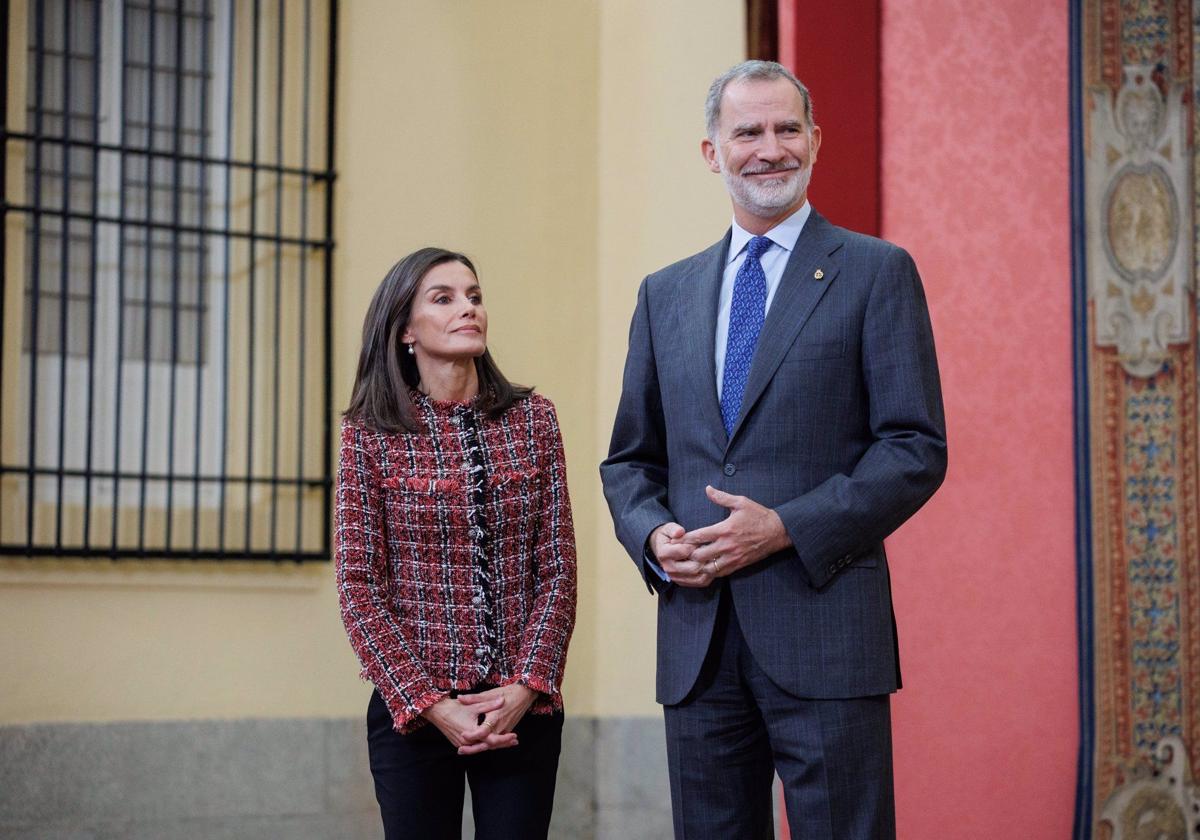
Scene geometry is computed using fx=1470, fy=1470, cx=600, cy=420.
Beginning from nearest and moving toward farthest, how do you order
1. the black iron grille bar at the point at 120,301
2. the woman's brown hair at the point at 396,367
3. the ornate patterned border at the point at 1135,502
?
the woman's brown hair at the point at 396,367, the ornate patterned border at the point at 1135,502, the black iron grille bar at the point at 120,301

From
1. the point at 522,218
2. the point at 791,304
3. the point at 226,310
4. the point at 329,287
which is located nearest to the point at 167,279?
the point at 226,310

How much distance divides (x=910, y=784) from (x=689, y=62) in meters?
2.18

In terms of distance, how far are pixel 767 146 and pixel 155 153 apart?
2391 millimetres

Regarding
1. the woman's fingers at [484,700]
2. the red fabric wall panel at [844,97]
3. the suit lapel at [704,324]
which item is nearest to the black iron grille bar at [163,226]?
the red fabric wall panel at [844,97]

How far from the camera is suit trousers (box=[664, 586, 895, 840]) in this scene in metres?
2.10

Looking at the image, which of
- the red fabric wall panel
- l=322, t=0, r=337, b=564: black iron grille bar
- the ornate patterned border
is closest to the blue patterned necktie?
the red fabric wall panel

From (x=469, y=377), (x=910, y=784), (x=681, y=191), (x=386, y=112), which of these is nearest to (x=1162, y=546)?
(x=910, y=784)

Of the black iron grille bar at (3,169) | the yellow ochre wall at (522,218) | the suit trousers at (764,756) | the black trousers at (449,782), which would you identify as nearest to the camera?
the suit trousers at (764,756)

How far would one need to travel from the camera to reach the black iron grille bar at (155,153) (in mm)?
3977

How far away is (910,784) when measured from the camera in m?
3.91

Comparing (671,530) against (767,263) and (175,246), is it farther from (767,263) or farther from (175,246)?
(175,246)

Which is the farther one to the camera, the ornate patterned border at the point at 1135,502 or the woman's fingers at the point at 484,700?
the ornate patterned border at the point at 1135,502

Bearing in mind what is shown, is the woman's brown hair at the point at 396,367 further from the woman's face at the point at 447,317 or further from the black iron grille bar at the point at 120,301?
the black iron grille bar at the point at 120,301

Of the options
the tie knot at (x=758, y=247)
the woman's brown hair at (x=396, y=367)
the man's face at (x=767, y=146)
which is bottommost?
the woman's brown hair at (x=396, y=367)
